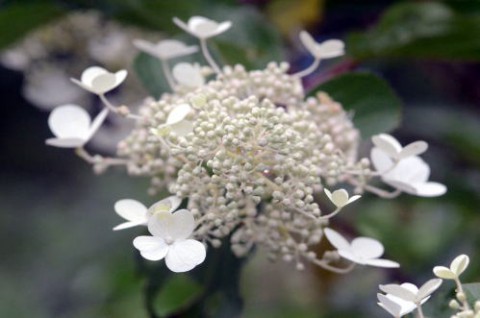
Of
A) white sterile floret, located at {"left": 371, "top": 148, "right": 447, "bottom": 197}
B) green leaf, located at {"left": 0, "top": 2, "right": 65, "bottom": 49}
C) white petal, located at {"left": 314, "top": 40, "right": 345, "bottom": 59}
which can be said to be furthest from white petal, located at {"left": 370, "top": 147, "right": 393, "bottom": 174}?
green leaf, located at {"left": 0, "top": 2, "right": 65, "bottom": 49}

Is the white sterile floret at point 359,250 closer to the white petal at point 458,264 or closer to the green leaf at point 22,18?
the white petal at point 458,264

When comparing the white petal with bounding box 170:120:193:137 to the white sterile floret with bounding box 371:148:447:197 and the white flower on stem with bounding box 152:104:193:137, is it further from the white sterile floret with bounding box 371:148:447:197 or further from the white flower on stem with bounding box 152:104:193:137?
the white sterile floret with bounding box 371:148:447:197

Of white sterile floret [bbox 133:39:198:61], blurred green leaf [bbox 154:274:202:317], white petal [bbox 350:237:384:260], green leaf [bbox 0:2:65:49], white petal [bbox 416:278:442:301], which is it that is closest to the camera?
white petal [bbox 416:278:442:301]

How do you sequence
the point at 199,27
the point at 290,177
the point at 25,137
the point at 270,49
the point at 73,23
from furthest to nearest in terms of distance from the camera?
the point at 25,137
the point at 73,23
the point at 270,49
the point at 199,27
the point at 290,177

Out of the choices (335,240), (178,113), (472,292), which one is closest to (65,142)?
(178,113)

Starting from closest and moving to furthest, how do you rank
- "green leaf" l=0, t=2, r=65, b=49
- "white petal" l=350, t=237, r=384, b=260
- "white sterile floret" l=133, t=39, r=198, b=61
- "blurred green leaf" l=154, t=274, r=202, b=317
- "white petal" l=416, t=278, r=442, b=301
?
"white petal" l=416, t=278, r=442, b=301 → "white petal" l=350, t=237, r=384, b=260 → "white sterile floret" l=133, t=39, r=198, b=61 → "blurred green leaf" l=154, t=274, r=202, b=317 → "green leaf" l=0, t=2, r=65, b=49

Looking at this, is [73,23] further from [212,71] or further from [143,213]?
[143,213]

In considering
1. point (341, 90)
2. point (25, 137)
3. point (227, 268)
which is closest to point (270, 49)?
point (341, 90)
